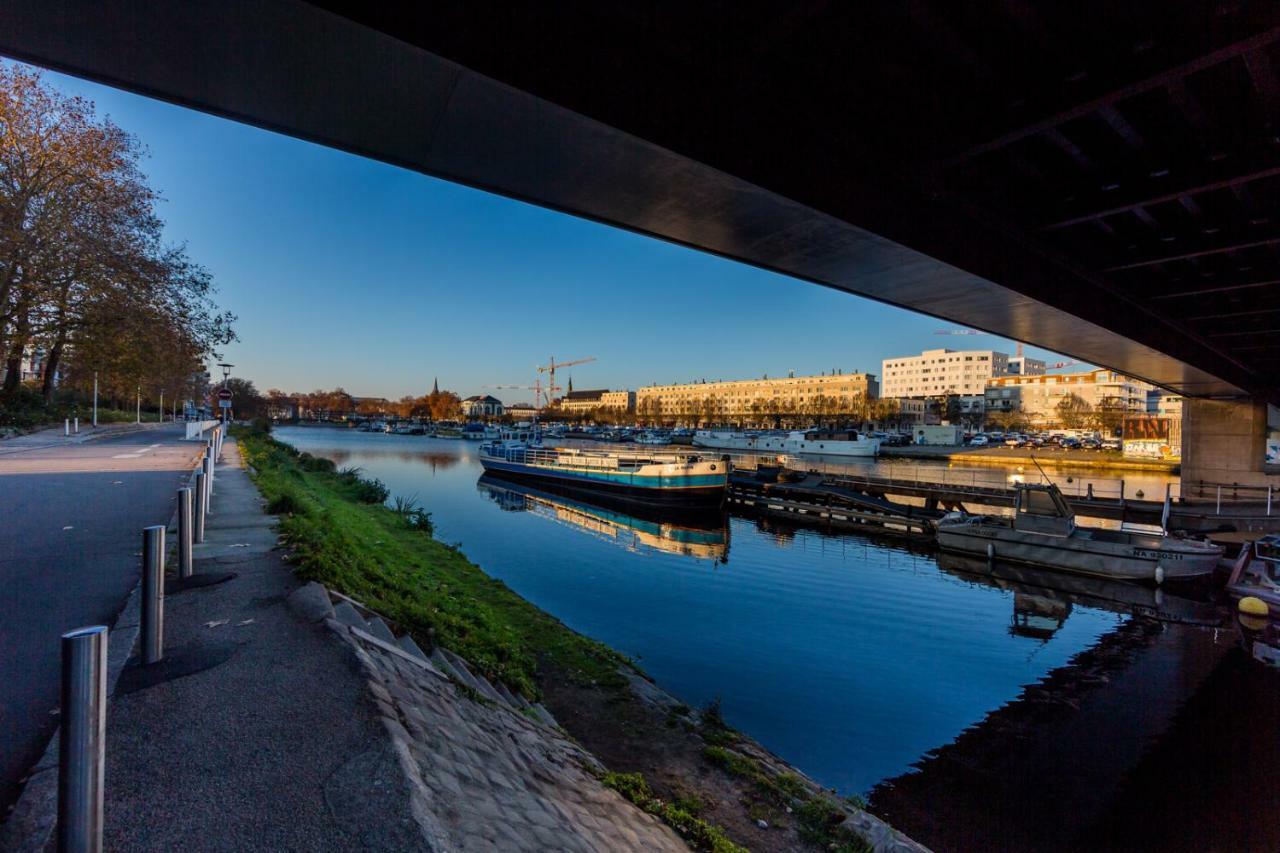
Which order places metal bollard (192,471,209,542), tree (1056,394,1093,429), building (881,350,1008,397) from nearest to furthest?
metal bollard (192,471,209,542)
tree (1056,394,1093,429)
building (881,350,1008,397)

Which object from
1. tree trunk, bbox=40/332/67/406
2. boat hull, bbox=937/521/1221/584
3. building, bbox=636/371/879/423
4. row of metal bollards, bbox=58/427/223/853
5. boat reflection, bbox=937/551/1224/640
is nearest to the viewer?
row of metal bollards, bbox=58/427/223/853

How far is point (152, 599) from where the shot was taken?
4441 mm

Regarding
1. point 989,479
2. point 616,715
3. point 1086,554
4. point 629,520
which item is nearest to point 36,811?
point 616,715

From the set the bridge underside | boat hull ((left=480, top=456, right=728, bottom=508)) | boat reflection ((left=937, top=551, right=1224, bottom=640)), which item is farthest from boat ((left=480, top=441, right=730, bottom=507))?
the bridge underside

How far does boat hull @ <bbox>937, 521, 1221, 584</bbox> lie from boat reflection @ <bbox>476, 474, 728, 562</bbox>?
9.64m

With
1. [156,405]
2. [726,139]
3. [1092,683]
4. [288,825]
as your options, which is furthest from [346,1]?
[156,405]

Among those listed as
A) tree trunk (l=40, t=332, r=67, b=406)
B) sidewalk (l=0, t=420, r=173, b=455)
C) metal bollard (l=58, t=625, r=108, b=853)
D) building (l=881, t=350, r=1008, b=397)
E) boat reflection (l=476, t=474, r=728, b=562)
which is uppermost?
building (l=881, t=350, r=1008, b=397)

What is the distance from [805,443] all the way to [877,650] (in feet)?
229

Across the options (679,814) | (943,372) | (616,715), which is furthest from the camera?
(943,372)

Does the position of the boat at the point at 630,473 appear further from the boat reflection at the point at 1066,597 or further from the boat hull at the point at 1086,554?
the boat reflection at the point at 1066,597

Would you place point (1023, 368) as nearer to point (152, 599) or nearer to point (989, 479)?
point (989, 479)

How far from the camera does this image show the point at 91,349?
25.9 meters

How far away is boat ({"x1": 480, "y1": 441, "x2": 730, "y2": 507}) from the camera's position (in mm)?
34062

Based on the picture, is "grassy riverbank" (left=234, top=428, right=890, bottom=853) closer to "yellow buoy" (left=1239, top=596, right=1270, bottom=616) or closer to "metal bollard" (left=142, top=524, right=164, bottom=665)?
"metal bollard" (left=142, top=524, right=164, bottom=665)
